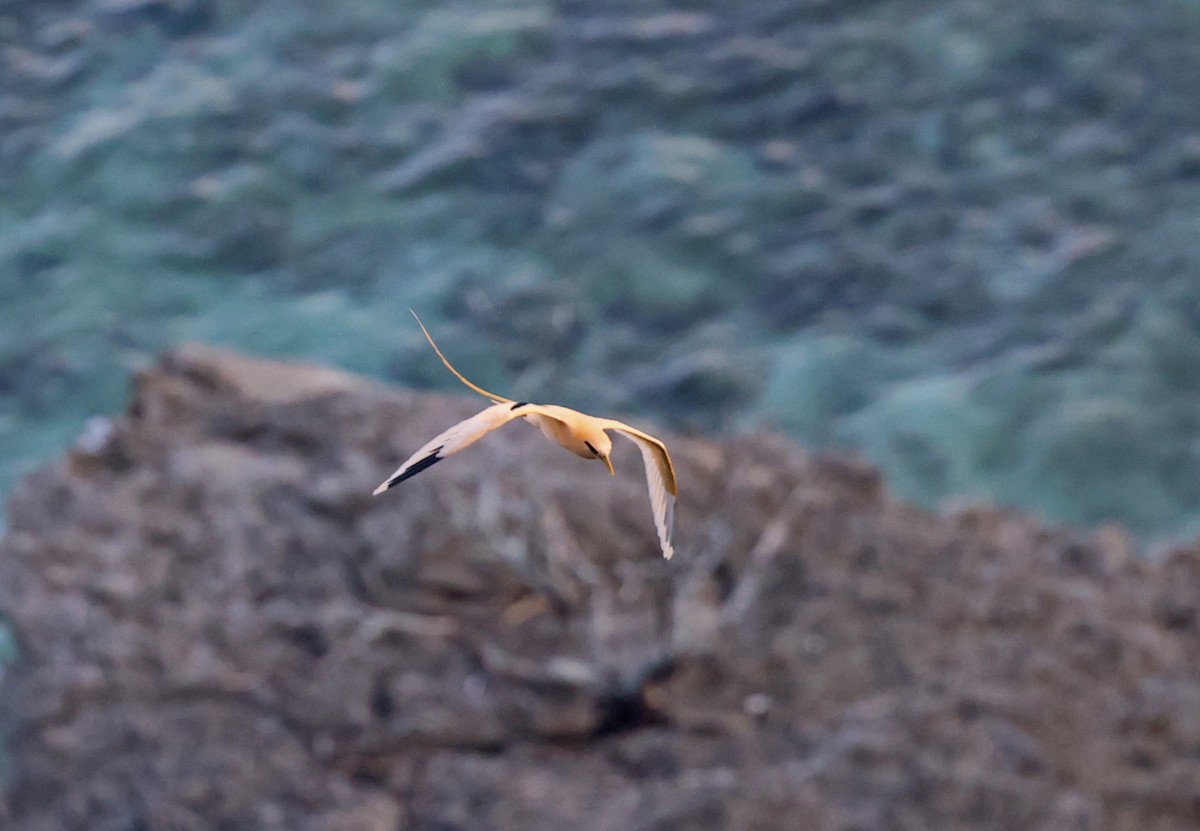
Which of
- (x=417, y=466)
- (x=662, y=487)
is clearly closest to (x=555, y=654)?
(x=662, y=487)

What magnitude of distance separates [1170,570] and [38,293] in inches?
205

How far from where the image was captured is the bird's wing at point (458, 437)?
2.15ft

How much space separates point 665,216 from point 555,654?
3.28 meters

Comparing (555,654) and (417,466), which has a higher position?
(417,466)

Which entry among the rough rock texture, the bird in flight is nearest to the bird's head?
the bird in flight

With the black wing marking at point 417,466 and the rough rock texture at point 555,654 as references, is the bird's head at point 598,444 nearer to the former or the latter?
the black wing marking at point 417,466

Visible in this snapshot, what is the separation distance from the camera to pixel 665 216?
21.4 feet

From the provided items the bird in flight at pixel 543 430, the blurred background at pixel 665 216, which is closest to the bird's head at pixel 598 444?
the bird in flight at pixel 543 430

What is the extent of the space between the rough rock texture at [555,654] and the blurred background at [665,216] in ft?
4.26

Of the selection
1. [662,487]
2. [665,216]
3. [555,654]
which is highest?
[662,487]

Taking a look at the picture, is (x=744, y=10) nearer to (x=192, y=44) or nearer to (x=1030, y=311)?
(x=1030, y=311)

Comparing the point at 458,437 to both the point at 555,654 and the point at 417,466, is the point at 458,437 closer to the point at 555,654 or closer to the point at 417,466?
the point at 417,466

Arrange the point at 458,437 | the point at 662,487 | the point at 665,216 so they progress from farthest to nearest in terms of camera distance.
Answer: the point at 665,216 < the point at 662,487 < the point at 458,437

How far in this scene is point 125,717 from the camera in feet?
12.3
